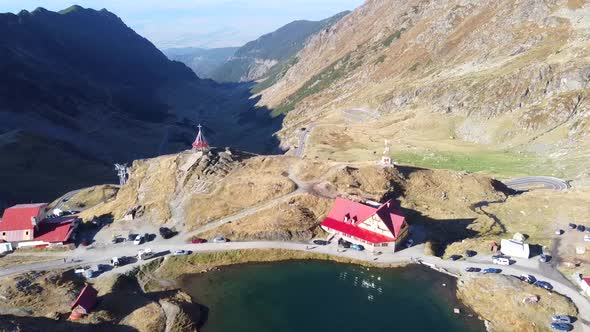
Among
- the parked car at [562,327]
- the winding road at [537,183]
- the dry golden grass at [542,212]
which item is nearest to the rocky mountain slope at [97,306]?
the parked car at [562,327]

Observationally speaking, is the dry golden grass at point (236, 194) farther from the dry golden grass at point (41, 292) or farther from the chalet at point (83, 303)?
the chalet at point (83, 303)

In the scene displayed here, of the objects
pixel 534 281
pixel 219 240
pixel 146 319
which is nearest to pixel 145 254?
pixel 219 240

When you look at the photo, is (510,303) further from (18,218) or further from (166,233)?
(18,218)

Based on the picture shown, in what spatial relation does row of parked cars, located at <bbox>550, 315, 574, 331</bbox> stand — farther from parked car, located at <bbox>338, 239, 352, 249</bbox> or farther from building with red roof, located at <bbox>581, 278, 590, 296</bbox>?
parked car, located at <bbox>338, 239, 352, 249</bbox>

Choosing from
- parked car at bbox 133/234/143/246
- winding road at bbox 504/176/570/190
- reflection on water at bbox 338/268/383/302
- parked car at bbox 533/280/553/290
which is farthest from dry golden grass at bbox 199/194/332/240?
winding road at bbox 504/176/570/190

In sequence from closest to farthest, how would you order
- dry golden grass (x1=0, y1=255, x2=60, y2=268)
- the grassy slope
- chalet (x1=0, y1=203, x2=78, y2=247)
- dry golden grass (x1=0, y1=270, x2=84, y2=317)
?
dry golden grass (x1=0, y1=270, x2=84, y2=317)
dry golden grass (x1=0, y1=255, x2=60, y2=268)
chalet (x1=0, y1=203, x2=78, y2=247)
the grassy slope

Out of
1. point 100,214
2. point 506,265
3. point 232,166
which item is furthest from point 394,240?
point 100,214
